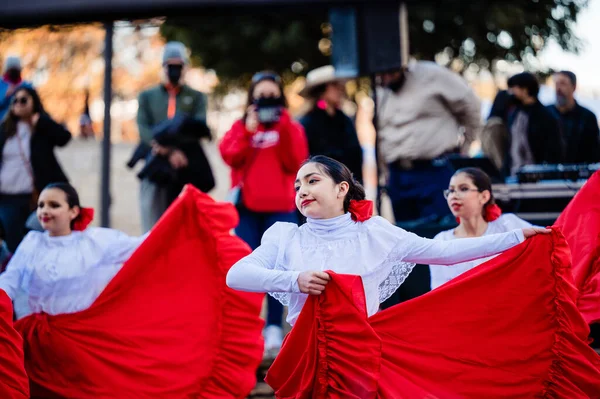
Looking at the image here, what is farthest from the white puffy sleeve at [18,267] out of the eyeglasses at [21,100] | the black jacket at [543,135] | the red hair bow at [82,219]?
the black jacket at [543,135]

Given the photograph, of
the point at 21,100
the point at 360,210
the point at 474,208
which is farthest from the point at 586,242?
the point at 21,100

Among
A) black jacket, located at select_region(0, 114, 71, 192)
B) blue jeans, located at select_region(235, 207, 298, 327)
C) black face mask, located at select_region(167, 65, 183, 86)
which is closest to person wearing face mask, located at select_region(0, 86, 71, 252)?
black jacket, located at select_region(0, 114, 71, 192)

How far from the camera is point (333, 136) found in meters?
6.72

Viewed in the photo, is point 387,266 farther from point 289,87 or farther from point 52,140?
Result: point 289,87

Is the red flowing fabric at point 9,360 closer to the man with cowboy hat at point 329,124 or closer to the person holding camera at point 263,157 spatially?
the person holding camera at point 263,157

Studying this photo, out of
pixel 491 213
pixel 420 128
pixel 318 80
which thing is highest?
pixel 318 80

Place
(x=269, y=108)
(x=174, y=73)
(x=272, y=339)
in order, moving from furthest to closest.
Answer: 1. (x=174, y=73)
2. (x=269, y=108)
3. (x=272, y=339)

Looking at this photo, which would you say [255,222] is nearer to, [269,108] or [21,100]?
[269,108]

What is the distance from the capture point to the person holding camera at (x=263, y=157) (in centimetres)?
619

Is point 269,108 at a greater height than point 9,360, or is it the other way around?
A: point 269,108

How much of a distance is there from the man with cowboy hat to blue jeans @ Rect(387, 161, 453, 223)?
475 mm

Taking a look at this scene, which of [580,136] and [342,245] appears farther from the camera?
[580,136]

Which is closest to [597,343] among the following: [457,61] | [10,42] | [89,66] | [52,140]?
[52,140]

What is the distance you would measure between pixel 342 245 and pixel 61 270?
1.96 meters
